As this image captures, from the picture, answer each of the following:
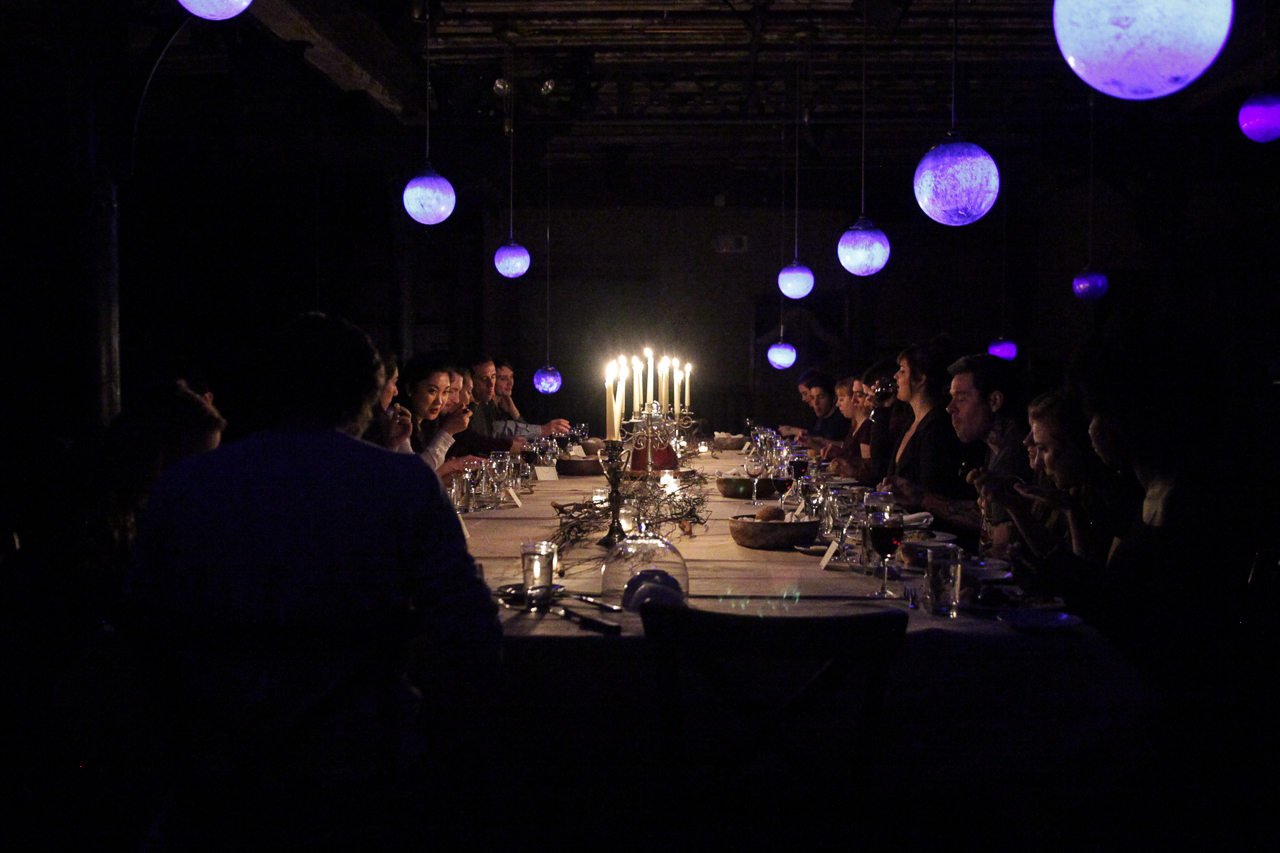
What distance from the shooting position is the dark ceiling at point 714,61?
566 cm

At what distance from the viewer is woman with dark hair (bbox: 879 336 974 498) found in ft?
13.2

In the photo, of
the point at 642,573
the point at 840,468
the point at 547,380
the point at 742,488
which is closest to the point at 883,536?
the point at 642,573

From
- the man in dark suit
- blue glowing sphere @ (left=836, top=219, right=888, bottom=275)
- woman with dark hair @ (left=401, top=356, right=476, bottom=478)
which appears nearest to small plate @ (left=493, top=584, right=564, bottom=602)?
the man in dark suit

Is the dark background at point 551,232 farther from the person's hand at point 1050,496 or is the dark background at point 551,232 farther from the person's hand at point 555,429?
the person's hand at point 1050,496

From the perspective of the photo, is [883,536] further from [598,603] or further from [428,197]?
[428,197]

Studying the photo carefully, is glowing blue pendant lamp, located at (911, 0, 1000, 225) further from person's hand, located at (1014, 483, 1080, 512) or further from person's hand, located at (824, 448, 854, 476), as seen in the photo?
person's hand, located at (824, 448, 854, 476)

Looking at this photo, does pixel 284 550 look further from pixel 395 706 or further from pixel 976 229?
pixel 976 229

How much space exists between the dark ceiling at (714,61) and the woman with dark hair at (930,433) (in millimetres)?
1870

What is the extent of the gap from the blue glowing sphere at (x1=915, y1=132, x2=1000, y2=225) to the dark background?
335 centimetres

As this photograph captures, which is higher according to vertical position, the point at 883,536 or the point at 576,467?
the point at 883,536

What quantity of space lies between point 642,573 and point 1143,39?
145cm

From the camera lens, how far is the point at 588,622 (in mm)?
1802

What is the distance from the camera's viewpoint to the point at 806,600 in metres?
2.04

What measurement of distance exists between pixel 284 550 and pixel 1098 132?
27.5 ft
